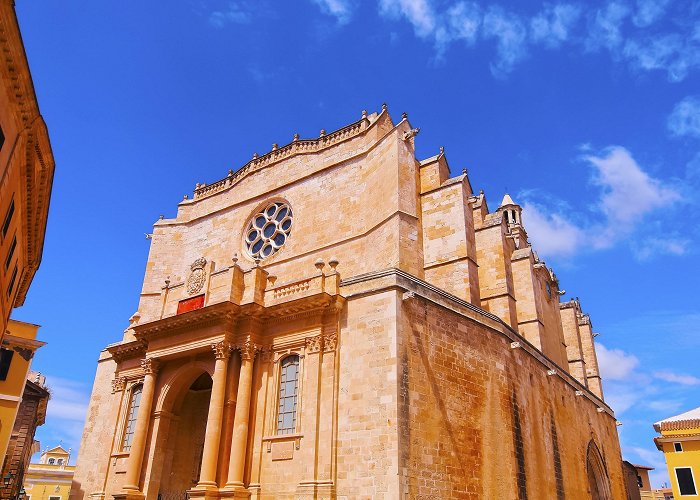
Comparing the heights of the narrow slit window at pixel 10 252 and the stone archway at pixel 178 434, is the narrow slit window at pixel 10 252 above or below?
above

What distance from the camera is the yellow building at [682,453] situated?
26.5 meters

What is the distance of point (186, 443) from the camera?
17.4m

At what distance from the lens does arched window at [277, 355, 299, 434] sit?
13938 mm

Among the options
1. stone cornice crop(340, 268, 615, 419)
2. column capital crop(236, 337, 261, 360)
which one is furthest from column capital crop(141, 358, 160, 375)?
stone cornice crop(340, 268, 615, 419)

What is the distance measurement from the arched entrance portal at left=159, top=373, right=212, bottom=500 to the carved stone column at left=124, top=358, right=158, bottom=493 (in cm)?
82

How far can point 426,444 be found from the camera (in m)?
12.5

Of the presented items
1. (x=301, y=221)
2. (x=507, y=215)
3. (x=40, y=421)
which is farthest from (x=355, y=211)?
(x=40, y=421)

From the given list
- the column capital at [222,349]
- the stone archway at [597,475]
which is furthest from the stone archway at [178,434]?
the stone archway at [597,475]

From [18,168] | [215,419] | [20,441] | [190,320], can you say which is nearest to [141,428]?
[215,419]

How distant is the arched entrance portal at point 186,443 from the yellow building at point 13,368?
9.23 meters

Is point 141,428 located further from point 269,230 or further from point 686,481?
point 686,481

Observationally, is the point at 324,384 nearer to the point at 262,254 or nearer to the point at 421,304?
the point at 421,304

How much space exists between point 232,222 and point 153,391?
7940 mm

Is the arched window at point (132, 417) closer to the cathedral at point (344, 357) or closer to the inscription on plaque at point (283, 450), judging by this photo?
the cathedral at point (344, 357)
